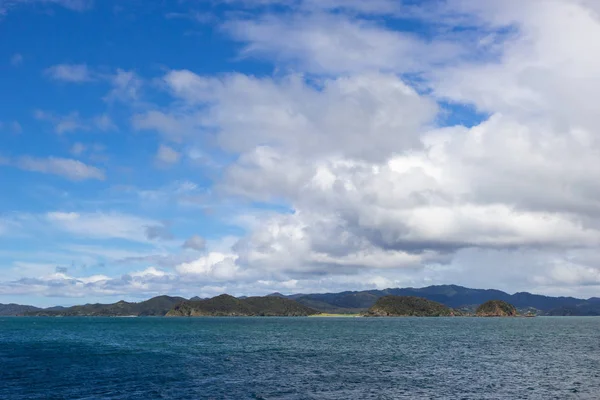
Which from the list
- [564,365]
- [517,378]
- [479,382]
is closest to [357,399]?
[479,382]

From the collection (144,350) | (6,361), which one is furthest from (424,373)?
(6,361)

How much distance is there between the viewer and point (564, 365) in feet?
345

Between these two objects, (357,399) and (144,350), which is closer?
(357,399)

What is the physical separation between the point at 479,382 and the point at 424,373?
1210 cm

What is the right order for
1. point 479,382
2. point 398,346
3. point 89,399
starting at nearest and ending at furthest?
point 89,399, point 479,382, point 398,346

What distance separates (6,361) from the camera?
369ft

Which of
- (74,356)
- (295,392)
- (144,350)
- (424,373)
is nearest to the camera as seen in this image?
(295,392)

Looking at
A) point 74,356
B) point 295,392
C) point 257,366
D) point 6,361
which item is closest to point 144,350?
point 74,356

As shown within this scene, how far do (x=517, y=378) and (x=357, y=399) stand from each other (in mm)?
36282

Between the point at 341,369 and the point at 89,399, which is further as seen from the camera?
the point at 341,369

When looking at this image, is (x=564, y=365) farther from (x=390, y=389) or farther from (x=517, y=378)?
(x=390, y=389)

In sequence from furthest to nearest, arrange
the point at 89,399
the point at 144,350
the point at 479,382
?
1. the point at 144,350
2. the point at 479,382
3. the point at 89,399

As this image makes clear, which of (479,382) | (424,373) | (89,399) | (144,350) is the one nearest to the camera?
(89,399)

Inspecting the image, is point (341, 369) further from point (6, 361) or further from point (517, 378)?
point (6, 361)
